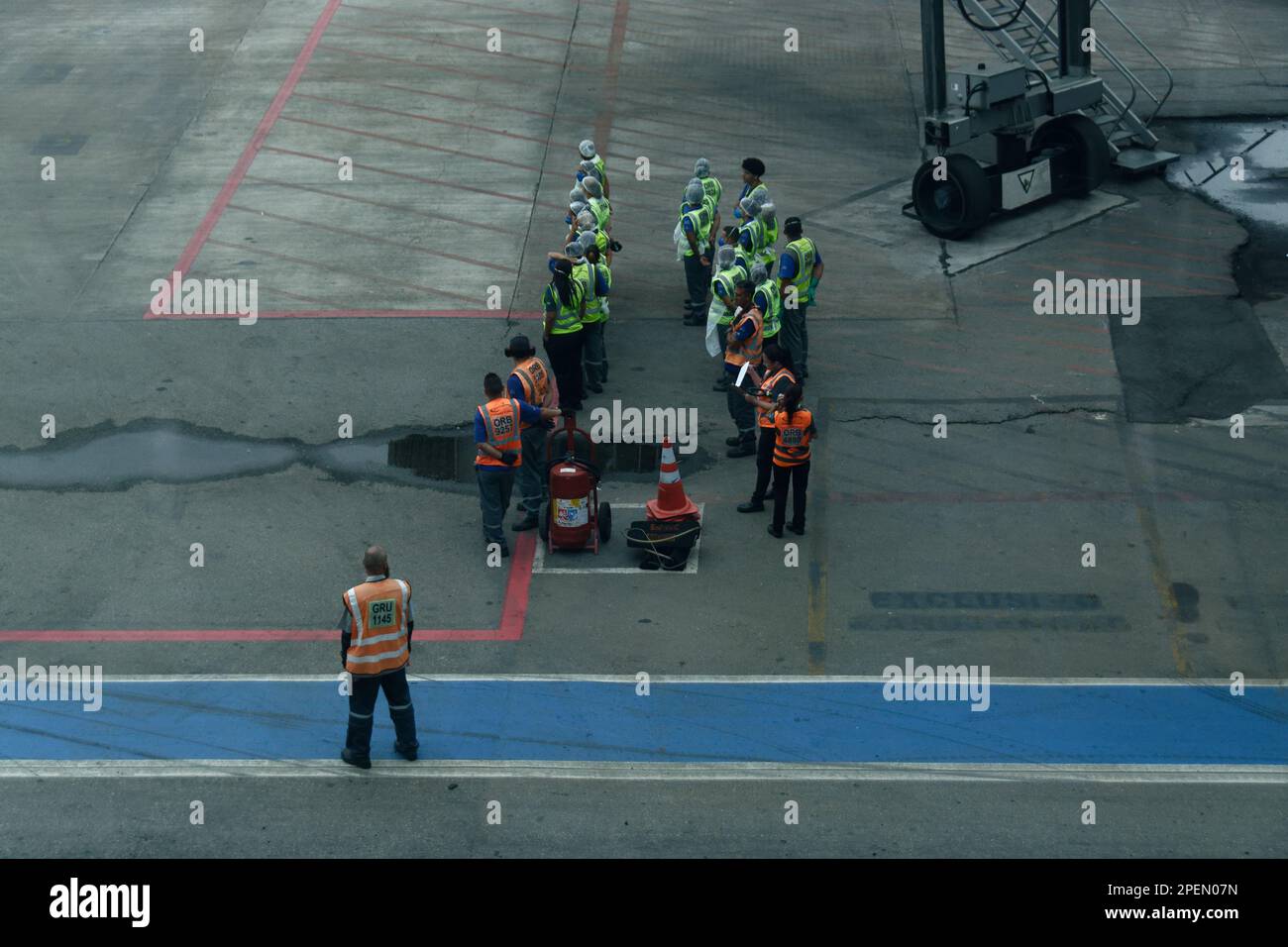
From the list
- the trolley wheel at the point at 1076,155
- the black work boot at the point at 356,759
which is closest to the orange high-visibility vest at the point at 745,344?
the black work boot at the point at 356,759

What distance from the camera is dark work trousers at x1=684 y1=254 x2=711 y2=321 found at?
2025 cm

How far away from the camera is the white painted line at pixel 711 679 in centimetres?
1365

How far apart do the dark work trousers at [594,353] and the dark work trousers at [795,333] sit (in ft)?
6.69

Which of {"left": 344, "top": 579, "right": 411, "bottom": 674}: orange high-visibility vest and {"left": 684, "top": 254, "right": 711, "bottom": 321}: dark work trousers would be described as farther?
{"left": 684, "top": 254, "right": 711, "bottom": 321}: dark work trousers

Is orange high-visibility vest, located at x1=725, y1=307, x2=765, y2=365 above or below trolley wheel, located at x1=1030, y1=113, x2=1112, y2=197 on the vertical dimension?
below

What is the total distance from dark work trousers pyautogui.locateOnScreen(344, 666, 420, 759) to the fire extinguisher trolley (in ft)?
11.3

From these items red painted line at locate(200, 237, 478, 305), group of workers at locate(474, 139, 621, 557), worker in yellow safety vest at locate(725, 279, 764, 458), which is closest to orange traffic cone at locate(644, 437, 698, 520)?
group of workers at locate(474, 139, 621, 557)

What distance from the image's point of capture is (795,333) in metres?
18.8

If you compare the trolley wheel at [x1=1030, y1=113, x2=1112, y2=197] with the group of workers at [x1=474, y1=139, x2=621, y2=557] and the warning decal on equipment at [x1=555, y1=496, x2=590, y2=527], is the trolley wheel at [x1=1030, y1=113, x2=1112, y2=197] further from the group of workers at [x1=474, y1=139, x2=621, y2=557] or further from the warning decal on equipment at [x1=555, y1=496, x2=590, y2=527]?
the warning decal on equipment at [x1=555, y1=496, x2=590, y2=527]

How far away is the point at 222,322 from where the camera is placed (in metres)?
20.5

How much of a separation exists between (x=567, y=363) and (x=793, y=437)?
3378 mm

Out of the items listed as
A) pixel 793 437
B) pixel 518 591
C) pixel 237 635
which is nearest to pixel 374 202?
pixel 518 591

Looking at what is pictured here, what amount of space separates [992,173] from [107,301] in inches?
484

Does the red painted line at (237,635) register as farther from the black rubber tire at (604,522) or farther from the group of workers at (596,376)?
the black rubber tire at (604,522)
